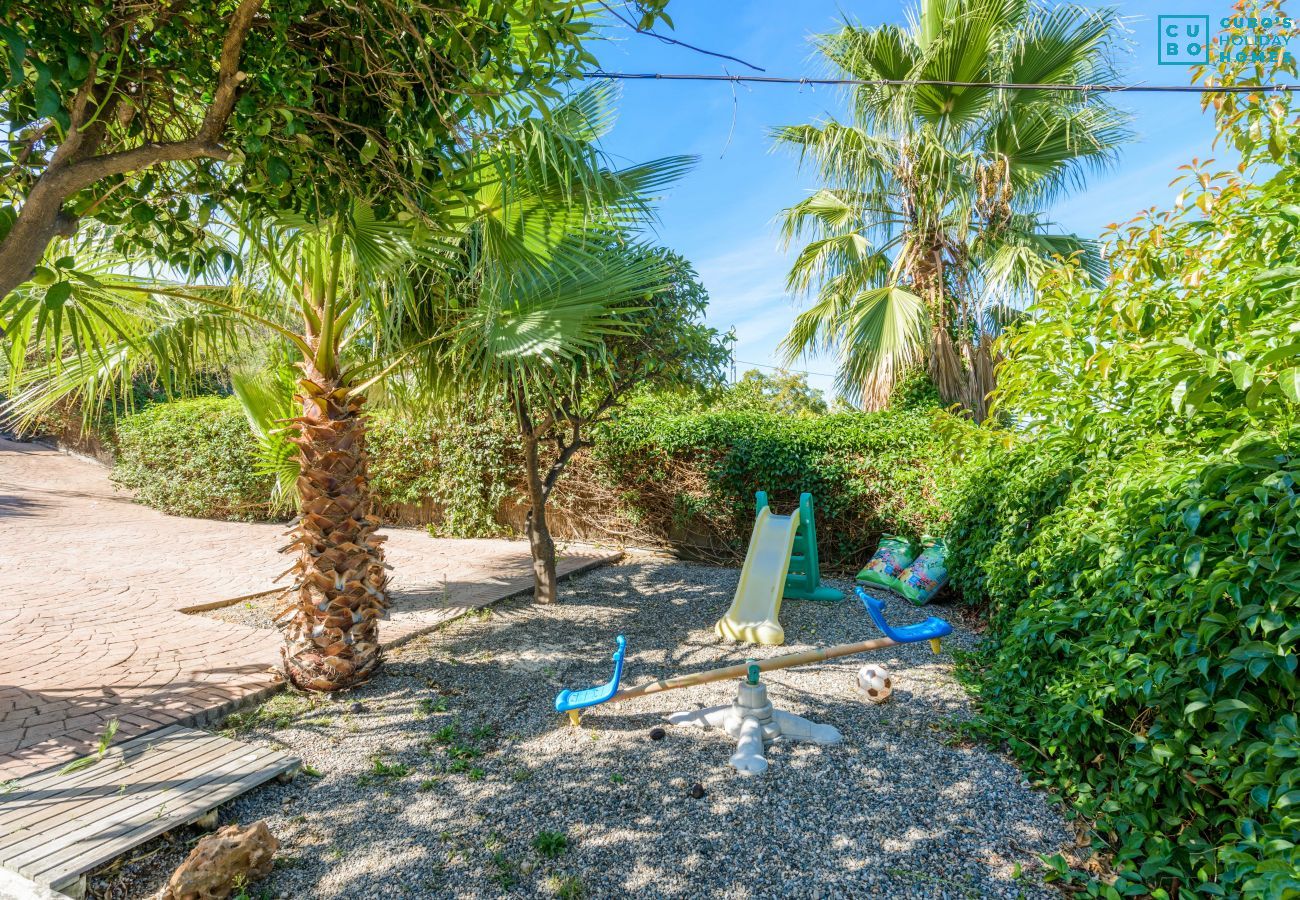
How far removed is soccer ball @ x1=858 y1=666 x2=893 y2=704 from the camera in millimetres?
3762

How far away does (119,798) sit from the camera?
2.71 meters

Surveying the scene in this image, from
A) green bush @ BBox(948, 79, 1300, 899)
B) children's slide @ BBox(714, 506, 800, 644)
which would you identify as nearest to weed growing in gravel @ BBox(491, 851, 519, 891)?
green bush @ BBox(948, 79, 1300, 899)

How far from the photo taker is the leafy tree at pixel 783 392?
59.3 feet

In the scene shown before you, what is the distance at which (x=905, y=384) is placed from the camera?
291 inches

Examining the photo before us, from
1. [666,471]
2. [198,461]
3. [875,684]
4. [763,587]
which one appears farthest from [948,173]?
[198,461]

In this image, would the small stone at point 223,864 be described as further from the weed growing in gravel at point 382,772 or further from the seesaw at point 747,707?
the seesaw at point 747,707

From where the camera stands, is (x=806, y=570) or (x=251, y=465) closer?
(x=806, y=570)

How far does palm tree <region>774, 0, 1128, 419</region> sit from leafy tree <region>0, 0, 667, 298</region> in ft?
20.0

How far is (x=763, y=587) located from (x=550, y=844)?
3191mm

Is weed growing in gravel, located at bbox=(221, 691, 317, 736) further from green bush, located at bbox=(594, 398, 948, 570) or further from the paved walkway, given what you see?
green bush, located at bbox=(594, 398, 948, 570)

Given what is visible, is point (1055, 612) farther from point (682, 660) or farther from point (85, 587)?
point (85, 587)

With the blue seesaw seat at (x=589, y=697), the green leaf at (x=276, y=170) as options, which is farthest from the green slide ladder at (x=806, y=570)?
the green leaf at (x=276, y=170)

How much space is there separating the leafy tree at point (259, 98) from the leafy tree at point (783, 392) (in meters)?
15.4

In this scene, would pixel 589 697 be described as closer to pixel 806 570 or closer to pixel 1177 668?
pixel 1177 668
